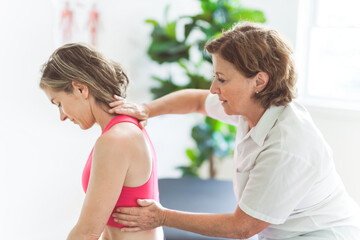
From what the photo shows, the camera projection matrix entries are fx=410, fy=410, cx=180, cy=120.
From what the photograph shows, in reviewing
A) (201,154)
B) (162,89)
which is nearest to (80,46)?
(162,89)

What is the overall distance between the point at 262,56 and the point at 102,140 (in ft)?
2.03

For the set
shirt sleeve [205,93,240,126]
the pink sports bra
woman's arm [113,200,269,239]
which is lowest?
woman's arm [113,200,269,239]

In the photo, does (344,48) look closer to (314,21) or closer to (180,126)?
(314,21)

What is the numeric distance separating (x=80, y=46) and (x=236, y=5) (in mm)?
1644

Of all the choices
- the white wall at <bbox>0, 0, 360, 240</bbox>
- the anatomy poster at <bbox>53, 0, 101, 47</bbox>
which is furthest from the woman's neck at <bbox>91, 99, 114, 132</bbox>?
the anatomy poster at <bbox>53, 0, 101, 47</bbox>

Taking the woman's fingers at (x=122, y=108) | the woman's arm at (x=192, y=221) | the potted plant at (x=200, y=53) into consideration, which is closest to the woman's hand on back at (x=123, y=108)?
the woman's fingers at (x=122, y=108)

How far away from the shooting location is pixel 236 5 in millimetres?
2762

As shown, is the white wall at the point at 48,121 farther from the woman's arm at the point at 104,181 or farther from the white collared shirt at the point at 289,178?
the white collared shirt at the point at 289,178

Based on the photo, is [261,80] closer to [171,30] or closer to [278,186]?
[278,186]

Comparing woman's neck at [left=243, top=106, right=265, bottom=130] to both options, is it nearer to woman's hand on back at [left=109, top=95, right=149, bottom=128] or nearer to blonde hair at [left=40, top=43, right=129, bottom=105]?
woman's hand on back at [left=109, top=95, right=149, bottom=128]

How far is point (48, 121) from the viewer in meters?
2.25

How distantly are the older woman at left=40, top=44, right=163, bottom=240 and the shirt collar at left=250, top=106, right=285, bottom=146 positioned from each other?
401 mm

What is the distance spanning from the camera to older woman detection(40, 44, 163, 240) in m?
1.26

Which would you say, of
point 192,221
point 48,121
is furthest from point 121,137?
point 48,121
